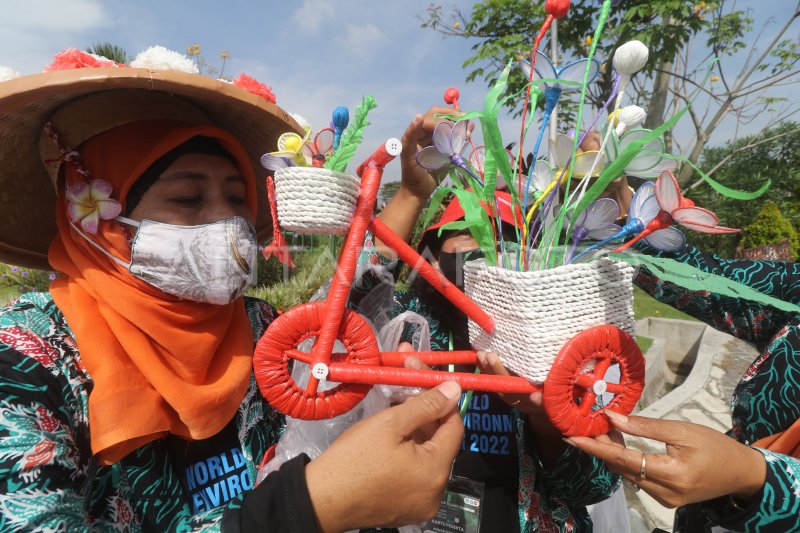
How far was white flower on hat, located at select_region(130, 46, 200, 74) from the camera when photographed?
1.16 meters

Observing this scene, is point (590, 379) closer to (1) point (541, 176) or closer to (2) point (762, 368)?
(1) point (541, 176)

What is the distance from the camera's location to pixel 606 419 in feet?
3.55

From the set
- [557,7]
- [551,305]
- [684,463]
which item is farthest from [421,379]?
[557,7]

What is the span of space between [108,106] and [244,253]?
2.14 feet

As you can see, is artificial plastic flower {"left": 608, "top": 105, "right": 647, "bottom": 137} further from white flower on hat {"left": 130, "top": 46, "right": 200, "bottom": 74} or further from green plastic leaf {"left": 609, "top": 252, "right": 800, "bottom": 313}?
white flower on hat {"left": 130, "top": 46, "right": 200, "bottom": 74}

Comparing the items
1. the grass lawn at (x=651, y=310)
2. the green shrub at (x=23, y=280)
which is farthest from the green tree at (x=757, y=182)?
the green shrub at (x=23, y=280)

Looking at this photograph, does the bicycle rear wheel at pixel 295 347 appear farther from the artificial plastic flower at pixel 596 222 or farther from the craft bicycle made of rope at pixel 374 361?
the artificial plastic flower at pixel 596 222

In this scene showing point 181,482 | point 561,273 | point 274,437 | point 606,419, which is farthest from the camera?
point 274,437

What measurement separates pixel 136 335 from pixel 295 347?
0.49 m

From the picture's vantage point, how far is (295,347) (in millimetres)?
1125

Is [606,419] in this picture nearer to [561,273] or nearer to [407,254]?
[561,273]

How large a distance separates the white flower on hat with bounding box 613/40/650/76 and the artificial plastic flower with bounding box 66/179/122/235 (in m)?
1.44

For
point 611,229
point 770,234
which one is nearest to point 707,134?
point 770,234

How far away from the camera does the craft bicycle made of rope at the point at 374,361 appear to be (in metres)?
1.01
